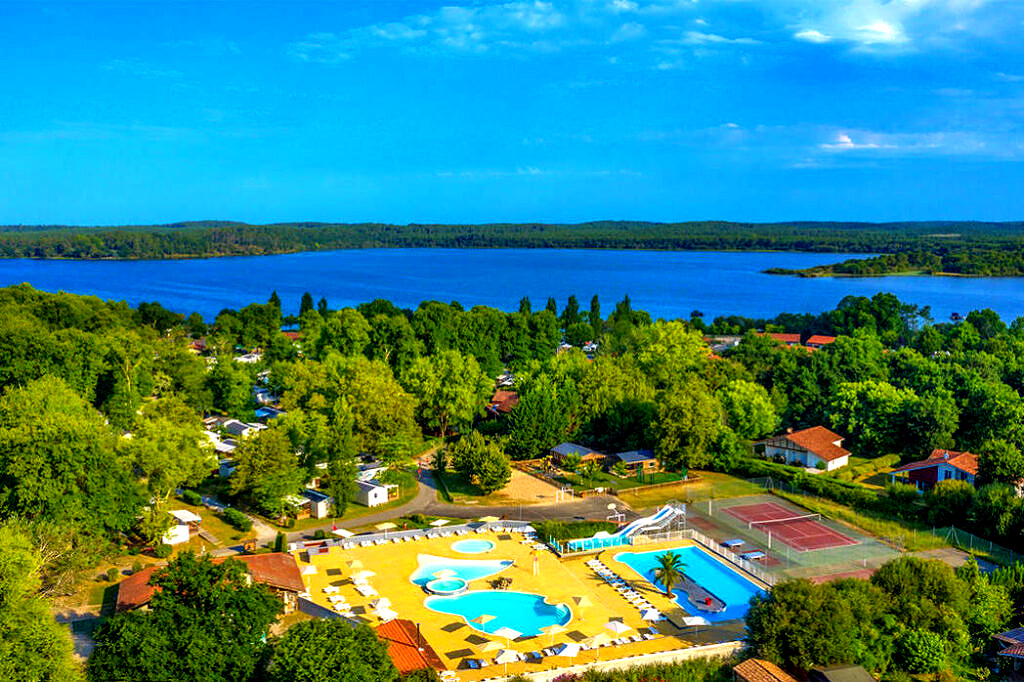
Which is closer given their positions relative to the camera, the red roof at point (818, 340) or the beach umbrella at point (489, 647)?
the beach umbrella at point (489, 647)

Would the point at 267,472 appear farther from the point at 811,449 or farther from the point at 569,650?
the point at 811,449

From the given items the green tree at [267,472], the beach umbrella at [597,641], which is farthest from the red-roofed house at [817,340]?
the beach umbrella at [597,641]

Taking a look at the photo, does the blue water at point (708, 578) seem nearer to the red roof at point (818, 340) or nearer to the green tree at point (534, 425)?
the green tree at point (534, 425)

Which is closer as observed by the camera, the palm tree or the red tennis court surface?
the palm tree

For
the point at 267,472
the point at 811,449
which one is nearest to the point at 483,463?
the point at 267,472

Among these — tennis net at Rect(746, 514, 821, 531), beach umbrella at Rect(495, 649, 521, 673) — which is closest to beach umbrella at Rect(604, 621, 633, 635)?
beach umbrella at Rect(495, 649, 521, 673)

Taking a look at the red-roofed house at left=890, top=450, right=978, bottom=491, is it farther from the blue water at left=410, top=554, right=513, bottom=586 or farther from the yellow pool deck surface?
the blue water at left=410, top=554, right=513, bottom=586
